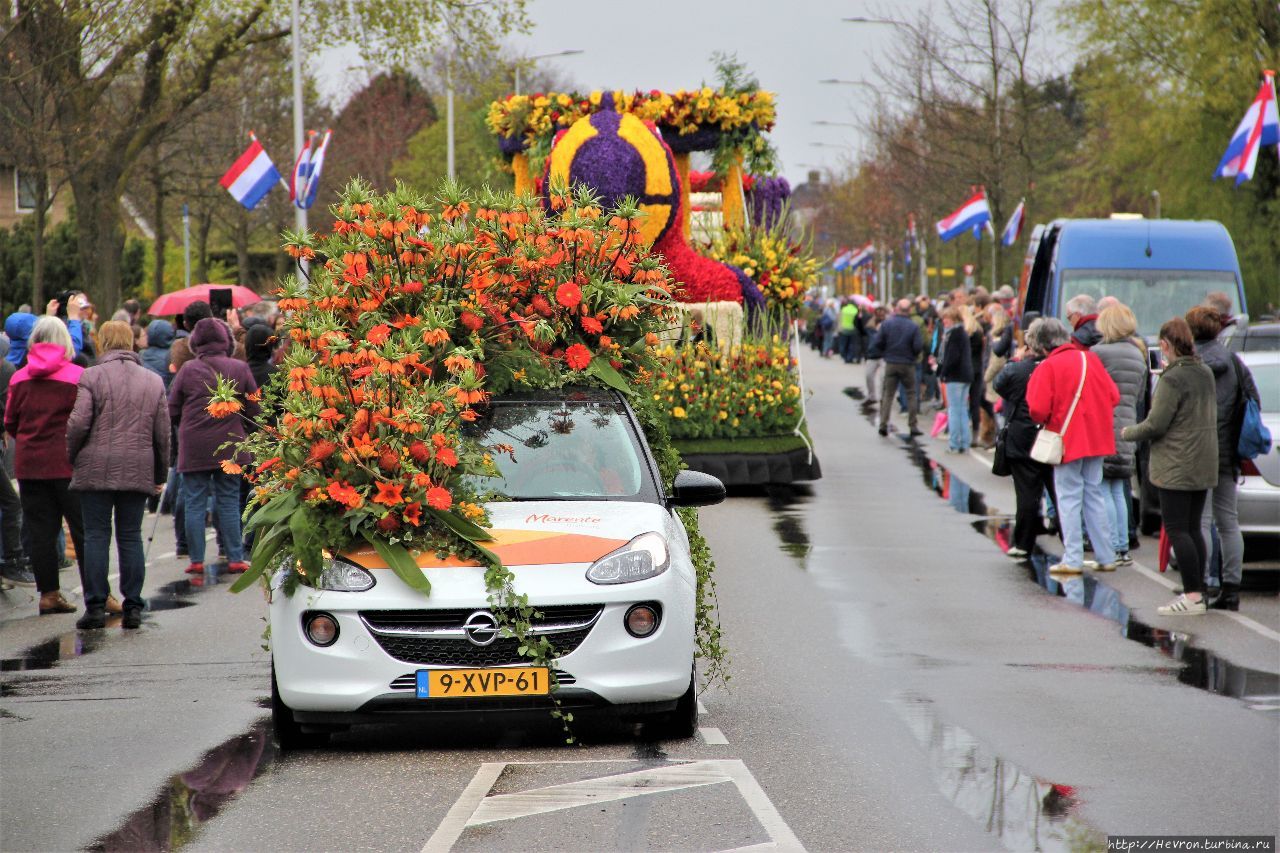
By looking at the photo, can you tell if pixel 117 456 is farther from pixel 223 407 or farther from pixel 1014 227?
pixel 1014 227

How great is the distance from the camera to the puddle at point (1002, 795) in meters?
6.09

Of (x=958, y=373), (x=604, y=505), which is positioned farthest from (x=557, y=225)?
(x=958, y=373)

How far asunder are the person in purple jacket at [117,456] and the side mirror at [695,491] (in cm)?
411

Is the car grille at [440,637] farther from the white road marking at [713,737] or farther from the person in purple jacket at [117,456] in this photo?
the person in purple jacket at [117,456]

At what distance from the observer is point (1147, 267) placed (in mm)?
20734

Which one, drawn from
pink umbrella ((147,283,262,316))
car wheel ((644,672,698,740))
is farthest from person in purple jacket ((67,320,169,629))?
pink umbrella ((147,283,262,316))

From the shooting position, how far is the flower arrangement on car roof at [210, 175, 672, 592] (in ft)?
23.8

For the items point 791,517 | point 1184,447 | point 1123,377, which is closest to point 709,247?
point 791,517

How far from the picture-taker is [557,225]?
28.7 ft

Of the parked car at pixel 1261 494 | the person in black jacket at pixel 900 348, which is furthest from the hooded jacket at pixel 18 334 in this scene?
the person in black jacket at pixel 900 348

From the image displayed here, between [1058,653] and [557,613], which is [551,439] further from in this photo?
[1058,653]

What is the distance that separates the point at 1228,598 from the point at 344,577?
6.61m

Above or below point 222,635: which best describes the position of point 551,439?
above

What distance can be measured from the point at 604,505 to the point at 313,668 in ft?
4.92
